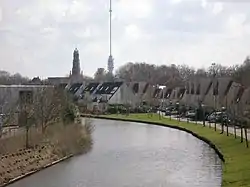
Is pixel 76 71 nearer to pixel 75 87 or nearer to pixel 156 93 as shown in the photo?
pixel 75 87

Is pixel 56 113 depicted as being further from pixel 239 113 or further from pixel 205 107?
pixel 205 107

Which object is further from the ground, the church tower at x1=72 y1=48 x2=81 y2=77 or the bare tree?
the church tower at x1=72 y1=48 x2=81 y2=77

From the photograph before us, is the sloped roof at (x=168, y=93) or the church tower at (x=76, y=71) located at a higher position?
the church tower at (x=76, y=71)

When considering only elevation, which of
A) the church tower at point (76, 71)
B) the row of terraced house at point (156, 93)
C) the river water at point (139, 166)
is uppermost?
the church tower at point (76, 71)

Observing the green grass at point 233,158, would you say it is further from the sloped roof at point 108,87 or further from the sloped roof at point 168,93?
the sloped roof at point 168,93

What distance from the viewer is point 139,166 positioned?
30.0 meters

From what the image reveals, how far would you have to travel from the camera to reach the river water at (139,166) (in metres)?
25.4

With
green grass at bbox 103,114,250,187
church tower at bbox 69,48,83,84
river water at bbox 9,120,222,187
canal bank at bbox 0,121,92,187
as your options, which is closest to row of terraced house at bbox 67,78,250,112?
church tower at bbox 69,48,83,84

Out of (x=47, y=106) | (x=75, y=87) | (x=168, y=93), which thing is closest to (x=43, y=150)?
(x=47, y=106)

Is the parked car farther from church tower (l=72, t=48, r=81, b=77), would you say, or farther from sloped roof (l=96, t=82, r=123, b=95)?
church tower (l=72, t=48, r=81, b=77)

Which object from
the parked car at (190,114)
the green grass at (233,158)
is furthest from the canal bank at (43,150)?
the parked car at (190,114)

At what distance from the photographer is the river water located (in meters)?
25.4

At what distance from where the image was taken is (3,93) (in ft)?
166

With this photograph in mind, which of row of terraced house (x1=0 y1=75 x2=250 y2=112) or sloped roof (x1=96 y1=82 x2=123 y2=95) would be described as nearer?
row of terraced house (x1=0 y1=75 x2=250 y2=112)
